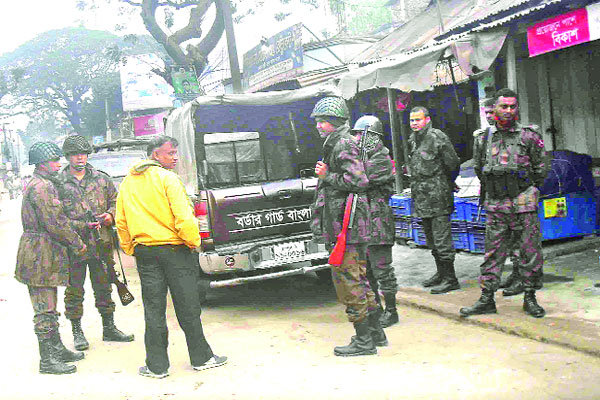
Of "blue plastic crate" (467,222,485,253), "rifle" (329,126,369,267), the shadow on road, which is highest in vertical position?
"rifle" (329,126,369,267)

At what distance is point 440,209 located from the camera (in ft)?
21.6

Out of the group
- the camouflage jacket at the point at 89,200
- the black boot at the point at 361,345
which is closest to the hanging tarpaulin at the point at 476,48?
the black boot at the point at 361,345

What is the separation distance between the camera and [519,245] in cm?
544

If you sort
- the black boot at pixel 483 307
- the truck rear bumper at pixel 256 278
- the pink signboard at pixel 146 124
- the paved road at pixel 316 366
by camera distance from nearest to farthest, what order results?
the paved road at pixel 316 366
the black boot at pixel 483 307
the truck rear bumper at pixel 256 278
the pink signboard at pixel 146 124

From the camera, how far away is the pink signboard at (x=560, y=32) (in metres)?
6.92

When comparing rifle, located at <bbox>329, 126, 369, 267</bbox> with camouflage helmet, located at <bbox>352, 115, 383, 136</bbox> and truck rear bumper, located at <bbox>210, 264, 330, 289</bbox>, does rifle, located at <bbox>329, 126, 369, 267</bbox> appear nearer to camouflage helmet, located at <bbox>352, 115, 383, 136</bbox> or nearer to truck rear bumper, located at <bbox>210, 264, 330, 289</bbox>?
camouflage helmet, located at <bbox>352, 115, 383, 136</bbox>

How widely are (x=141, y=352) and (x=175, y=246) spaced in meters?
1.34

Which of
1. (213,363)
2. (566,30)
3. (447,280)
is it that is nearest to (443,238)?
(447,280)

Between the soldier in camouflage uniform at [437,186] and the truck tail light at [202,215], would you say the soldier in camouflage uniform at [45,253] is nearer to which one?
the truck tail light at [202,215]

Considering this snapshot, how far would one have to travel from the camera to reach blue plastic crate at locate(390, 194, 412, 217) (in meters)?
9.59

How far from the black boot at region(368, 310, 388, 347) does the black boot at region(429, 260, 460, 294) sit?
179 centimetres

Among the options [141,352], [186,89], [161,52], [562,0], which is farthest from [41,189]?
[161,52]

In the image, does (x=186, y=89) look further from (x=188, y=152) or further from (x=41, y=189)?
(x=41, y=189)

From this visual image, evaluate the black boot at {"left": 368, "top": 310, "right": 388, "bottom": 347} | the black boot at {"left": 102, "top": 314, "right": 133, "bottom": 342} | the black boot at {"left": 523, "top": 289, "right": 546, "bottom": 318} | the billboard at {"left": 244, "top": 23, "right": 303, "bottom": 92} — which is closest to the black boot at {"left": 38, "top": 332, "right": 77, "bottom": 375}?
the black boot at {"left": 102, "top": 314, "right": 133, "bottom": 342}
